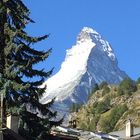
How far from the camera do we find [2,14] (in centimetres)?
4719

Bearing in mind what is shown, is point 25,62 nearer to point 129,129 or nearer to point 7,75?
point 7,75

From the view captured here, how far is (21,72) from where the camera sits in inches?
1786

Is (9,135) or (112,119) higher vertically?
(112,119)

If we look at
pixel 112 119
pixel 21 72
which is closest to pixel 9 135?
pixel 21 72

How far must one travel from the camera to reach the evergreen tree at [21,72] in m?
44.7

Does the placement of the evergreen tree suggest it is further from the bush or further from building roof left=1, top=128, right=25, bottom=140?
the bush

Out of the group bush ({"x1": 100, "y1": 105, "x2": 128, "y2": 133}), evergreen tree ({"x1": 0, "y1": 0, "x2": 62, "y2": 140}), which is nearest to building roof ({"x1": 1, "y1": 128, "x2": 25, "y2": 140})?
evergreen tree ({"x1": 0, "y1": 0, "x2": 62, "y2": 140})

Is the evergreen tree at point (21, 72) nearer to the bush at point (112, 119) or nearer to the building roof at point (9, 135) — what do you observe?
the building roof at point (9, 135)

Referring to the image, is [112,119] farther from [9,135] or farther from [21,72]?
[9,135]

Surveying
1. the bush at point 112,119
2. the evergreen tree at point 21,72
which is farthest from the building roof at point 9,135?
the bush at point 112,119

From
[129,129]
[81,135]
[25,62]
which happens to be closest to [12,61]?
[25,62]

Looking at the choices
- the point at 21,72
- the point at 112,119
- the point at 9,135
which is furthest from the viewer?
the point at 112,119

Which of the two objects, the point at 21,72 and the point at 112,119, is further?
the point at 112,119

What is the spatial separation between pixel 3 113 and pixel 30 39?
19.7ft
